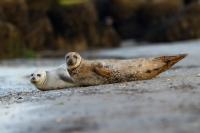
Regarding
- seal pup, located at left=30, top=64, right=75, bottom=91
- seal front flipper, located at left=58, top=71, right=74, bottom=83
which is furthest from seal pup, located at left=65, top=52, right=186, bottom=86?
seal pup, located at left=30, top=64, right=75, bottom=91

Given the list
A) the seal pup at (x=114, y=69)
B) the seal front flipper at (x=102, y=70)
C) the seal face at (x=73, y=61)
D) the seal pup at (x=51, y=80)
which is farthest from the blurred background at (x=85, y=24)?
the seal front flipper at (x=102, y=70)

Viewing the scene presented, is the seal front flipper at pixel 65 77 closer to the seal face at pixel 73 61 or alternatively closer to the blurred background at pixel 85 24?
the seal face at pixel 73 61

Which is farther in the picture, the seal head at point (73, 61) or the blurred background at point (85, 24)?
the blurred background at point (85, 24)

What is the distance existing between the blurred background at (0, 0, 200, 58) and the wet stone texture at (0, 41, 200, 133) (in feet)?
52.9

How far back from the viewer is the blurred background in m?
28.5

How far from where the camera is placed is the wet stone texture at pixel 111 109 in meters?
7.38

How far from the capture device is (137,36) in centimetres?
3775

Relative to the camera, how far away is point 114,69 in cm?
1152

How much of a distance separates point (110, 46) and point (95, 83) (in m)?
21.4

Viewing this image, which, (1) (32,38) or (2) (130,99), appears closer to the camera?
(2) (130,99)

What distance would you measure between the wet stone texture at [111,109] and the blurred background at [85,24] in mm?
16121

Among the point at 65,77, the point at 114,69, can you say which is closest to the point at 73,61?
the point at 65,77

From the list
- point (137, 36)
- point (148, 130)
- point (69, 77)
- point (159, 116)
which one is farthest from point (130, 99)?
point (137, 36)

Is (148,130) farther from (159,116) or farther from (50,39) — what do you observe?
(50,39)
